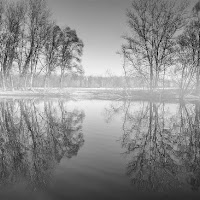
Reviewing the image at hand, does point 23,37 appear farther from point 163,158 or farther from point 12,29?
point 163,158

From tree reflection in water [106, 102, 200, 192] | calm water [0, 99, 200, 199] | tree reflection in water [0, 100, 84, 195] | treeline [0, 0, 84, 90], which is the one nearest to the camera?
calm water [0, 99, 200, 199]

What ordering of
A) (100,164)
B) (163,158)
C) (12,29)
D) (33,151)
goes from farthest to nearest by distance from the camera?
1. (12,29)
2. (33,151)
3. (163,158)
4. (100,164)

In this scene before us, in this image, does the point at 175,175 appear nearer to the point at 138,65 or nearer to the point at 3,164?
the point at 3,164

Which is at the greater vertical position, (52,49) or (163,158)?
(52,49)

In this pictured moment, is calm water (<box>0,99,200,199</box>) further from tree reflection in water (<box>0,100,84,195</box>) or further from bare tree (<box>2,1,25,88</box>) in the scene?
bare tree (<box>2,1,25,88</box>)

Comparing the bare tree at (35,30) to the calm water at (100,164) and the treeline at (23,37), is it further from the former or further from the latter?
the calm water at (100,164)

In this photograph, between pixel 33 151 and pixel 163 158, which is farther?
pixel 33 151

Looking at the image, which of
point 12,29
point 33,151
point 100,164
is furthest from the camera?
point 12,29

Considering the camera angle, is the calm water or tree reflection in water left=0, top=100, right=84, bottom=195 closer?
the calm water

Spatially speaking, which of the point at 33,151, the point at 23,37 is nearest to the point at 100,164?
the point at 33,151

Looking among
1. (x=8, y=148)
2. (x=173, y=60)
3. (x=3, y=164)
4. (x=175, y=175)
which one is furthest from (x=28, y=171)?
(x=173, y=60)

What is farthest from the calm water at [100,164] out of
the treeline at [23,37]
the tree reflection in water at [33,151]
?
the treeline at [23,37]

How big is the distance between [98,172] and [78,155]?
4.23 ft

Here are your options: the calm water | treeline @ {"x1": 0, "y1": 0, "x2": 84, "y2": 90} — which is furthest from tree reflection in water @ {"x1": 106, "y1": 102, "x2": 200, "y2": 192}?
treeline @ {"x1": 0, "y1": 0, "x2": 84, "y2": 90}
